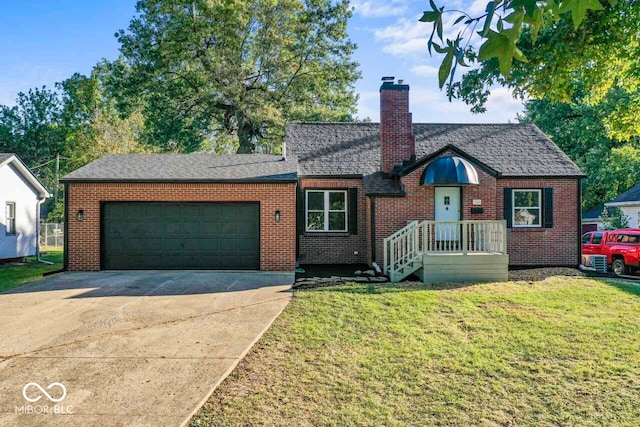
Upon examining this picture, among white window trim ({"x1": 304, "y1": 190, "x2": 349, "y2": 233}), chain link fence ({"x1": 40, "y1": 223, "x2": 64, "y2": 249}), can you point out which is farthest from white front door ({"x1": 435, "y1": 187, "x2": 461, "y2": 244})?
chain link fence ({"x1": 40, "y1": 223, "x2": 64, "y2": 249})

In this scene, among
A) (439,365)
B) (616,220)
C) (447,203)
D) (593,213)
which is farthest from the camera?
(593,213)

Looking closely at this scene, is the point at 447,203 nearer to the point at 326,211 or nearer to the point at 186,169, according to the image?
the point at 326,211

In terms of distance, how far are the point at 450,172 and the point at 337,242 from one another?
451 centimetres

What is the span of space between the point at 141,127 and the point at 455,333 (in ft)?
103

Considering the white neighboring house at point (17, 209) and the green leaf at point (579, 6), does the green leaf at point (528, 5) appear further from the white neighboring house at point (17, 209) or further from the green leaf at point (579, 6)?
the white neighboring house at point (17, 209)

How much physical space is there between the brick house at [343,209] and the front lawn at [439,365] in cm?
327

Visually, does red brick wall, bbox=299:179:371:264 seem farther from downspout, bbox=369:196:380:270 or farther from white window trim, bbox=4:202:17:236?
white window trim, bbox=4:202:17:236

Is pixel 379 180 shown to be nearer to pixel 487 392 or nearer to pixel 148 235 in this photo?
pixel 148 235

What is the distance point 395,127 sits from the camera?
43.2ft

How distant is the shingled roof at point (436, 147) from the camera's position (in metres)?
13.7

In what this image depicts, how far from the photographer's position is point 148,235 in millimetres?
11711

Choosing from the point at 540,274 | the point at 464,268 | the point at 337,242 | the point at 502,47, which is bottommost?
the point at 540,274

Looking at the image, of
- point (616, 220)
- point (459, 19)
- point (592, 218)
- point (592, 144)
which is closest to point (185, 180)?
point (459, 19)

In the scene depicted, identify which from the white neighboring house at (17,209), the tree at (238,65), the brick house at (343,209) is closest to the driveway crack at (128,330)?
the brick house at (343,209)
